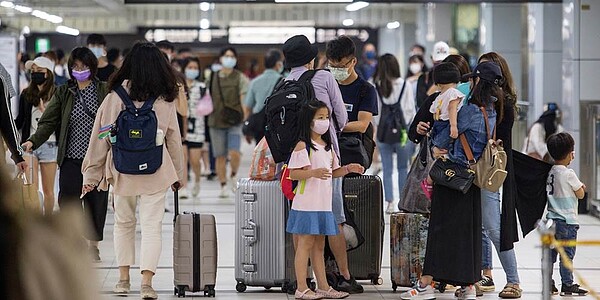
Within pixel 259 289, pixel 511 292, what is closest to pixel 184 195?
pixel 259 289

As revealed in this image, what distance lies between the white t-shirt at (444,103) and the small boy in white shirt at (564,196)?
2.87ft

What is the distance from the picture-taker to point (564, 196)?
7043mm

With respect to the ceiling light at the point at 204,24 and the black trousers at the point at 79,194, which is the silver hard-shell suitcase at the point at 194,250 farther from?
the ceiling light at the point at 204,24

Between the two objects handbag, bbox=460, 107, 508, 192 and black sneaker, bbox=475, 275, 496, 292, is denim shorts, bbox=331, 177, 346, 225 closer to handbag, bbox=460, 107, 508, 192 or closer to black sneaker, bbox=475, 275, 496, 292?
handbag, bbox=460, 107, 508, 192

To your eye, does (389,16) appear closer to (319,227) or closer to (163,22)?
(163,22)

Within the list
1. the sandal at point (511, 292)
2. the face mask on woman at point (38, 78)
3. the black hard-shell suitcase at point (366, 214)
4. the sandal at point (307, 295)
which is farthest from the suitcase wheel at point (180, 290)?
the face mask on woman at point (38, 78)

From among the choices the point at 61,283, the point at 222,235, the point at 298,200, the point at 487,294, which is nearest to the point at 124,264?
the point at 298,200

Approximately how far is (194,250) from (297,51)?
4.76 ft

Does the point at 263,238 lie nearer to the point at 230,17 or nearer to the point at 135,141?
the point at 135,141

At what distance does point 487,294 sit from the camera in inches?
291

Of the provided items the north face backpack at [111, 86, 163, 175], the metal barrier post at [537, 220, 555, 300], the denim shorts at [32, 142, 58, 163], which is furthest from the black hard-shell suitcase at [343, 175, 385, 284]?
the denim shorts at [32, 142, 58, 163]

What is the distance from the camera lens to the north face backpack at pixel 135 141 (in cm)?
672

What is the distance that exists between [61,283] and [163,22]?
35931 mm

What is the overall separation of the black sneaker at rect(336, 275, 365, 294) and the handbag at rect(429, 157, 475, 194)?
1.08 metres
